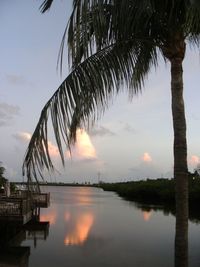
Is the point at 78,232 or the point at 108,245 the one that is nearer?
the point at 108,245

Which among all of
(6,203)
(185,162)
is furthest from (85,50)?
(6,203)

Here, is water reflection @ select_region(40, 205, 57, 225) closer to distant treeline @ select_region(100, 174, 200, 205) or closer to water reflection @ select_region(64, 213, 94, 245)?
water reflection @ select_region(64, 213, 94, 245)

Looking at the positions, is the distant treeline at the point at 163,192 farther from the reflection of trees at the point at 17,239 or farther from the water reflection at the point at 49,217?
the reflection of trees at the point at 17,239

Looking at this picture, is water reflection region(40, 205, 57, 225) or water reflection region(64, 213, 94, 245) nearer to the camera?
water reflection region(64, 213, 94, 245)

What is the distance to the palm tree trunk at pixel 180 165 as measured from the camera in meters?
7.45

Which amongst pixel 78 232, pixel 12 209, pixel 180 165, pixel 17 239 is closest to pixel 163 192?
pixel 78 232

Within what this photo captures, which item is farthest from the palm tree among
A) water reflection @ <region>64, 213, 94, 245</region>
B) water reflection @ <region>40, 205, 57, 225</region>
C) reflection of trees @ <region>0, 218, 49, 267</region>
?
water reflection @ <region>40, 205, 57, 225</region>

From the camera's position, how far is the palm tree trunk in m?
7.45

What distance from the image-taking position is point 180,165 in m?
7.55

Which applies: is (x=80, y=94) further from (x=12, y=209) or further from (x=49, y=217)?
(x=49, y=217)

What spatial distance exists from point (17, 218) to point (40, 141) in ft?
49.4

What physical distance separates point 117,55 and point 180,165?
2029 millimetres

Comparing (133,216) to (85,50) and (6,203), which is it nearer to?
(6,203)

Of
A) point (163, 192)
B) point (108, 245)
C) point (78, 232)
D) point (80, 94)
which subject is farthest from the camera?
point (163, 192)
